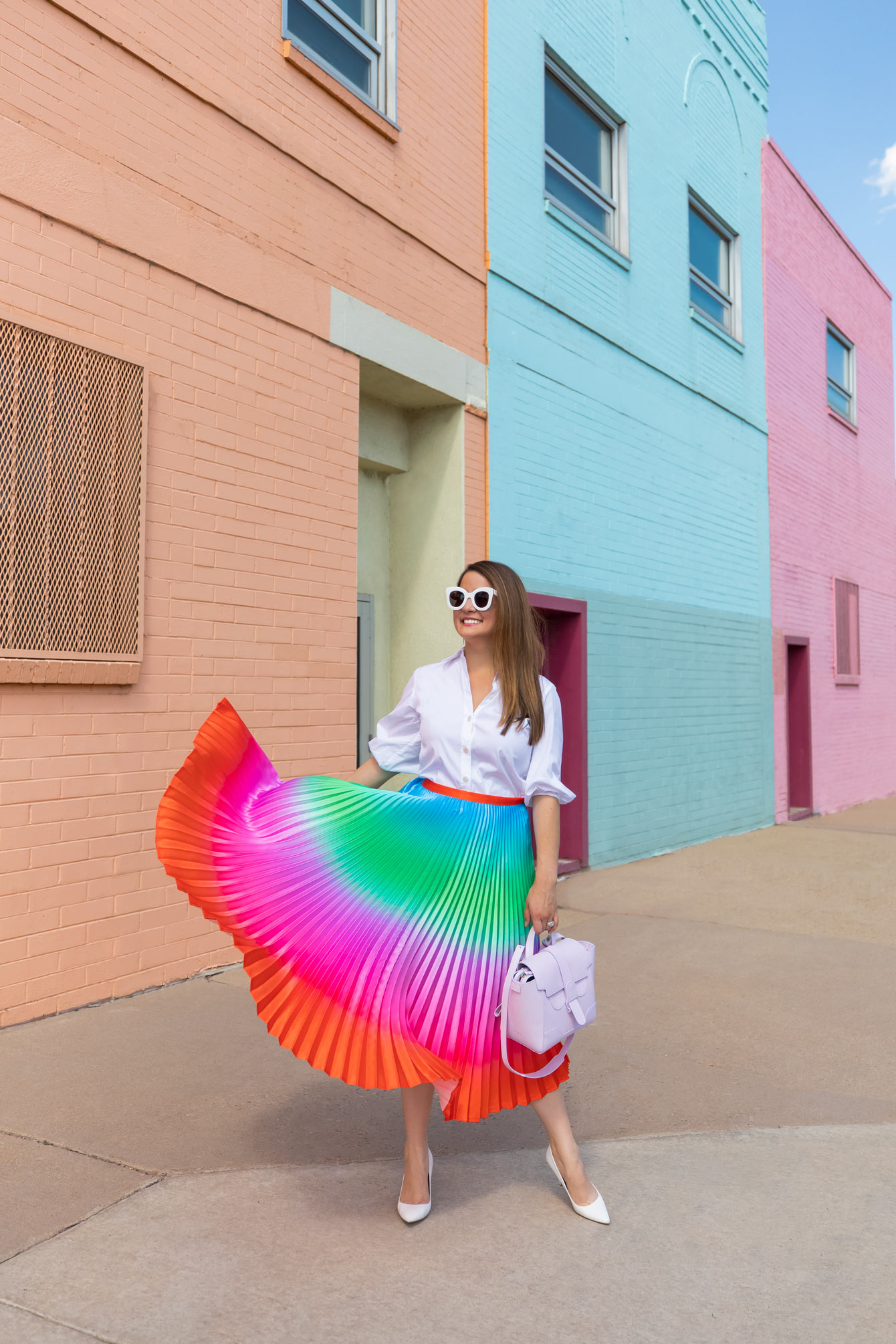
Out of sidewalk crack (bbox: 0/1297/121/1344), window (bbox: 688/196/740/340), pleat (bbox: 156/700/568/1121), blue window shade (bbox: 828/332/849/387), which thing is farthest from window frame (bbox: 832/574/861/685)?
sidewalk crack (bbox: 0/1297/121/1344)

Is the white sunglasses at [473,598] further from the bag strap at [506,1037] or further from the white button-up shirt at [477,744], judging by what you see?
the bag strap at [506,1037]

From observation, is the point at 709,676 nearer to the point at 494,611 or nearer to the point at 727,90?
the point at 727,90

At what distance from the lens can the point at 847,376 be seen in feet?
54.1

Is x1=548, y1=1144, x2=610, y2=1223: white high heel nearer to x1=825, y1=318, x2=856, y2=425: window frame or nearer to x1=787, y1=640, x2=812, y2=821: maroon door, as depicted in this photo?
x1=787, y1=640, x2=812, y2=821: maroon door

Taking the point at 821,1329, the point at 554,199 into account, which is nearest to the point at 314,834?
the point at 821,1329

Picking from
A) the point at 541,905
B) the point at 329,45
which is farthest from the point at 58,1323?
the point at 329,45

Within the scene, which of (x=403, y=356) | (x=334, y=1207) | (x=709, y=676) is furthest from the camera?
(x=709, y=676)

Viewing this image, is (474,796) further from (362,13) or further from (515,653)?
(362,13)

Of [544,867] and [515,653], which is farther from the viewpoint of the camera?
[515,653]

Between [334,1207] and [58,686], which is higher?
[58,686]

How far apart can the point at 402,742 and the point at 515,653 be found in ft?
1.47

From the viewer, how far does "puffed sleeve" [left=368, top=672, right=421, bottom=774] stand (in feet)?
10.7

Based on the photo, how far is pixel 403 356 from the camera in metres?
7.13

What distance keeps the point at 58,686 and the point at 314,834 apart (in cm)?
233
